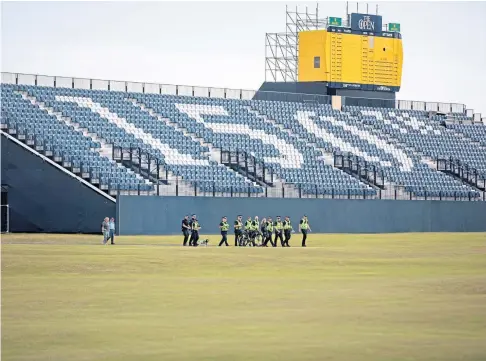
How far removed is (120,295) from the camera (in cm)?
2636

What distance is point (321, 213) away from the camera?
237 ft

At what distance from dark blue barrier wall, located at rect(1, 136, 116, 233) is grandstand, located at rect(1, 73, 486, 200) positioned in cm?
85

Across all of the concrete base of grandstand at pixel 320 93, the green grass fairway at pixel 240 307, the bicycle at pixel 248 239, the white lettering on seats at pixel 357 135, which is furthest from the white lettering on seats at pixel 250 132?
the green grass fairway at pixel 240 307

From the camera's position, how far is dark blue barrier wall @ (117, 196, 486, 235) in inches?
2544

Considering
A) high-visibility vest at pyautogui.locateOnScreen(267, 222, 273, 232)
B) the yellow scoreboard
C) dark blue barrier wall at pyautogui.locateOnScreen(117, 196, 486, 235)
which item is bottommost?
high-visibility vest at pyautogui.locateOnScreen(267, 222, 273, 232)

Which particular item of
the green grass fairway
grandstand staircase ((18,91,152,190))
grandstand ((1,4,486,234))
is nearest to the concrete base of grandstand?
grandstand ((1,4,486,234))

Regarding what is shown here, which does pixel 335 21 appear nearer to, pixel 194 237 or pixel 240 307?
pixel 194 237

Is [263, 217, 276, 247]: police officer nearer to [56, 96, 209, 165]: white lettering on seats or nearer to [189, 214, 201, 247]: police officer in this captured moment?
[189, 214, 201, 247]: police officer

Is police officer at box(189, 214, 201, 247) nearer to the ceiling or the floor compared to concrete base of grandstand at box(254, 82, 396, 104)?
nearer to the floor

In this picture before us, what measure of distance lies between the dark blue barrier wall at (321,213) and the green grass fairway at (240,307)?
19.9m

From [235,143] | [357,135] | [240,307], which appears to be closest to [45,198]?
[235,143]

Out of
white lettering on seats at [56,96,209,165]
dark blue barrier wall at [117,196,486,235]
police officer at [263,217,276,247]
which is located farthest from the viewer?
white lettering on seats at [56,96,209,165]

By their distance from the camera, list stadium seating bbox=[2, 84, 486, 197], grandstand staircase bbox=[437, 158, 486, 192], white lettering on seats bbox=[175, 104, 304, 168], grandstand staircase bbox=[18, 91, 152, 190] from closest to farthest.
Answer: grandstand staircase bbox=[18, 91, 152, 190]
stadium seating bbox=[2, 84, 486, 197]
white lettering on seats bbox=[175, 104, 304, 168]
grandstand staircase bbox=[437, 158, 486, 192]

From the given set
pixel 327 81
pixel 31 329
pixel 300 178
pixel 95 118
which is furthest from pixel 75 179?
pixel 31 329
